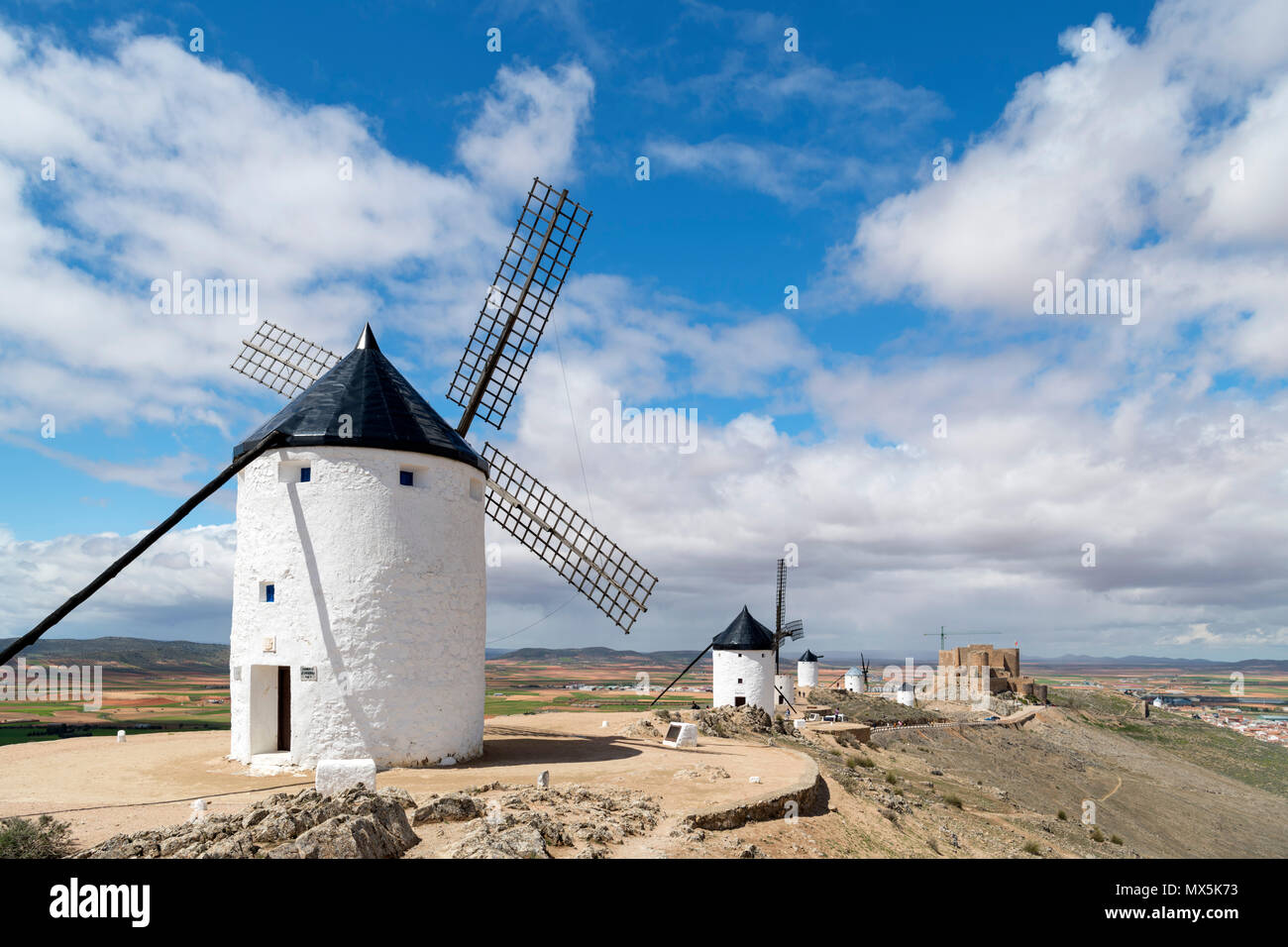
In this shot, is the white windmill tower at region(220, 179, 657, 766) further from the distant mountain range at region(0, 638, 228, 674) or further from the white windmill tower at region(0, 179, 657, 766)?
the distant mountain range at region(0, 638, 228, 674)

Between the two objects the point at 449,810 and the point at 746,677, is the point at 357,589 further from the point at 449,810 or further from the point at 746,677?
the point at 746,677

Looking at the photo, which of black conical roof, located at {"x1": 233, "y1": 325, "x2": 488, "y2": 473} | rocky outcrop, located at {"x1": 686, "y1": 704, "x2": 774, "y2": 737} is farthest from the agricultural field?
rocky outcrop, located at {"x1": 686, "y1": 704, "x2": 774, "y2": 737}

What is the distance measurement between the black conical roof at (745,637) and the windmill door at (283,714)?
22.3m

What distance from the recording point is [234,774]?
1393 centimetres

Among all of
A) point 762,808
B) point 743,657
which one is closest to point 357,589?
point 762,808

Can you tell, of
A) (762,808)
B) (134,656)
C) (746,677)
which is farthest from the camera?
(134,656)

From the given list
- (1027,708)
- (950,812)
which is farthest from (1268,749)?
(950,812)

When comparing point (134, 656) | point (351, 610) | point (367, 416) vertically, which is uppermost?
point (367, 416)

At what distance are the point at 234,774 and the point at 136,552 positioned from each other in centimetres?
463

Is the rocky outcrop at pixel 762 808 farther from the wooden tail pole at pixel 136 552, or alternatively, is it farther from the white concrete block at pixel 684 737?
the wooden tail pole at pixel 136 552

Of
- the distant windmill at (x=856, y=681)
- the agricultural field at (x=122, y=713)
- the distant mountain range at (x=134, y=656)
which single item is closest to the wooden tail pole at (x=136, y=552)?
the agricultural field at (x=122, y=713)

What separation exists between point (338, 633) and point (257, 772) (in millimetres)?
3007

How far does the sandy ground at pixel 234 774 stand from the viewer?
35.5 feet

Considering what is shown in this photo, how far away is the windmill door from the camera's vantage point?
1503cm
